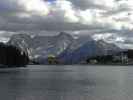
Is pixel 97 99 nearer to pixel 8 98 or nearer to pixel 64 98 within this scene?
pixel 64 98

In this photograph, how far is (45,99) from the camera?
76.6m

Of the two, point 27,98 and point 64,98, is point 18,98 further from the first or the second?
point 64,98

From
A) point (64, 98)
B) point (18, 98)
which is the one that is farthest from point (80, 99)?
point (18, 98)

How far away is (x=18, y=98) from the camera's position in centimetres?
7862

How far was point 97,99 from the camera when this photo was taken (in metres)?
77.9

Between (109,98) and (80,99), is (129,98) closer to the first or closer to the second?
(109,98)

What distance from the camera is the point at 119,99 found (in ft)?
255

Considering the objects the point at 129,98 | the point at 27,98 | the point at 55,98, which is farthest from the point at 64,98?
the point at 129,98

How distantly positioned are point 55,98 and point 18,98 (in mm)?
7742

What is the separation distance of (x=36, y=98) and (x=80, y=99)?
9167mm

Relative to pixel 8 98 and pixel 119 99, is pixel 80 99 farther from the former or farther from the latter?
pixel 8 98

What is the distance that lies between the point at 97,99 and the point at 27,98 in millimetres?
14463

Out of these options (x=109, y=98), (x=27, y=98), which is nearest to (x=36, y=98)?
(x=27, y=98)

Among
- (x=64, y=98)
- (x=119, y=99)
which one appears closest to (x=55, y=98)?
(x=64, y=98)
